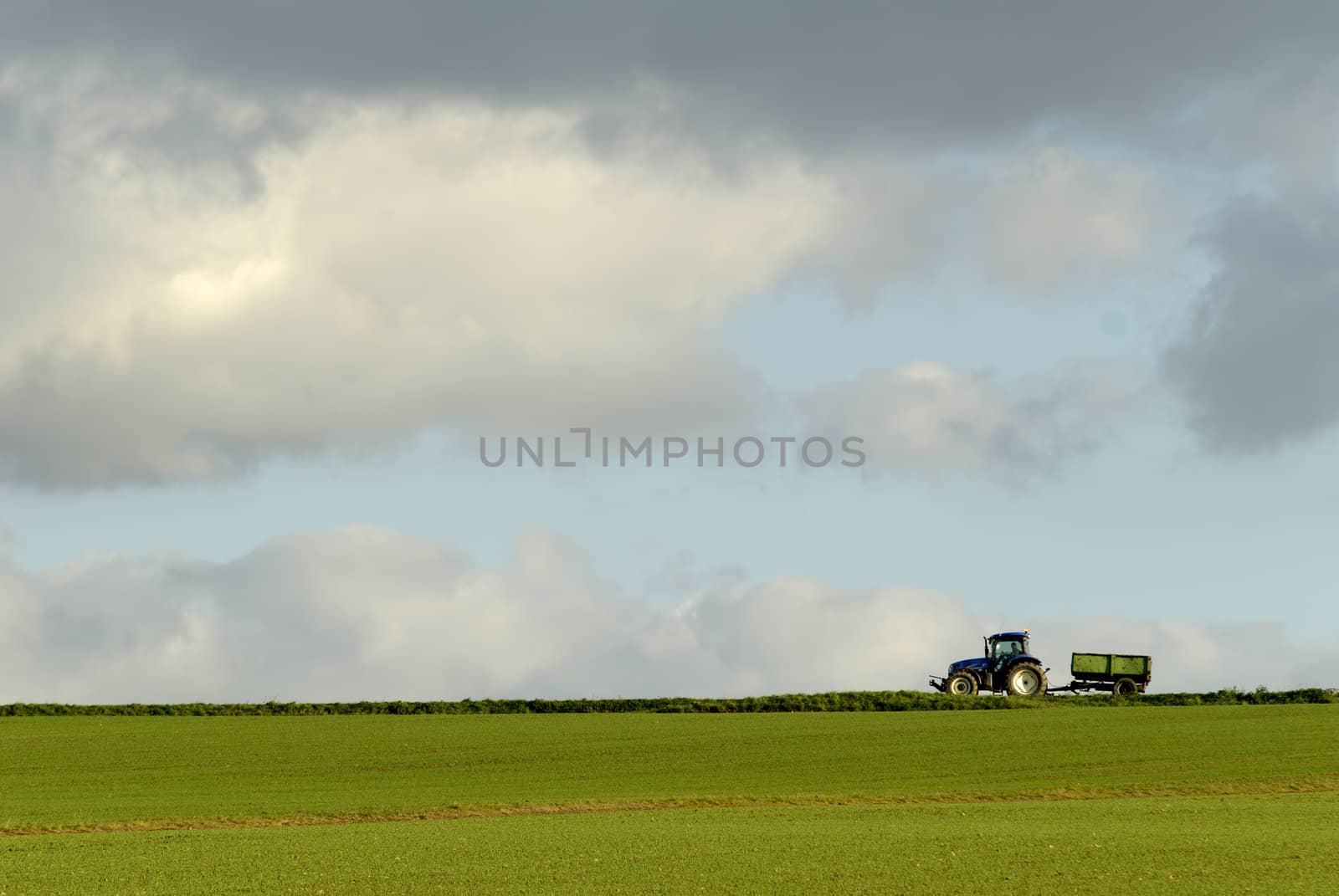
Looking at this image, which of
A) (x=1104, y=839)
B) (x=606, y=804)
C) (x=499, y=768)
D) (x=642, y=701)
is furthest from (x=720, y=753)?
(x=1104, y=839)

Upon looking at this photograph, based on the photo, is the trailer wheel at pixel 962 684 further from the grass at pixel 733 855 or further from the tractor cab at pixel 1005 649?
the grass at pixel 733 855

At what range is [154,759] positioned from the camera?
46969 millimetres

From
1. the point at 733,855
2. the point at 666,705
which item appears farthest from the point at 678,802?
the point at 666,705

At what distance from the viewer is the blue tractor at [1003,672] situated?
62031 mm

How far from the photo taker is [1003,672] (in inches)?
2448

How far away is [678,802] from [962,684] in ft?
85.7

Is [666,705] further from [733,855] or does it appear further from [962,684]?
[733,855]

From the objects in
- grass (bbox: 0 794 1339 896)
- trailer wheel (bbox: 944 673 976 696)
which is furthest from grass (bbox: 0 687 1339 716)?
grass (bbox: 0 794 1339 896)

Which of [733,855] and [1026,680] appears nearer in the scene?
[733,855]

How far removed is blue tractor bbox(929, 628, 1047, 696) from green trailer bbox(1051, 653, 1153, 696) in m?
3.06

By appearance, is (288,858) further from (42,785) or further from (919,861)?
(42,785)

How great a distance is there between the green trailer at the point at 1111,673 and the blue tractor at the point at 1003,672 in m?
3.06

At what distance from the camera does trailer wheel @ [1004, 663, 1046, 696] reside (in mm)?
61844

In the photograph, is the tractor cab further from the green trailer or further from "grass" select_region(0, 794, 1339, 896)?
"grass" select_region(0, 794, 1339, 896)
